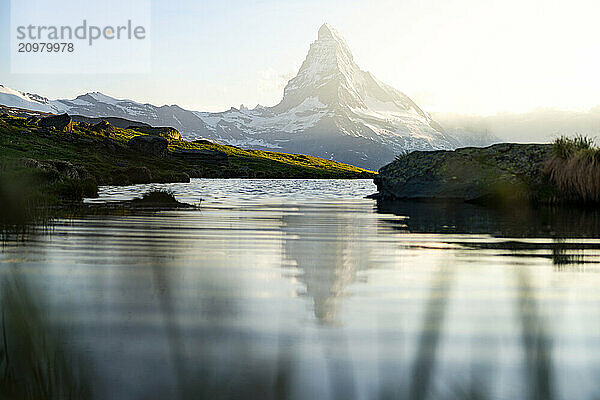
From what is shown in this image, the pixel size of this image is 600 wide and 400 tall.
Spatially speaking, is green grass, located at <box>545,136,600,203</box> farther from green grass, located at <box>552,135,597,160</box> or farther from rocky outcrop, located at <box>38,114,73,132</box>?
rocky outcrop, located at <box>38,114,73,132</box>

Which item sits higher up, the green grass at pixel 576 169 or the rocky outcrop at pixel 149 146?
the rocky outcrop at pixel 149 146

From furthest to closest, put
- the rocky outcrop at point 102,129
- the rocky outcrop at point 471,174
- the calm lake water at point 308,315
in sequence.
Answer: the rocky outcrop at point 102,129
the rocky outcrop at point 471,174
the calm lake water at point 308,315

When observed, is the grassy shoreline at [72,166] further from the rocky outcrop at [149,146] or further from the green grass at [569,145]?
the green grass at [569,145]

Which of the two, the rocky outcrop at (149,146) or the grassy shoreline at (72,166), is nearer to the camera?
the grassy shoreline at (72,166)

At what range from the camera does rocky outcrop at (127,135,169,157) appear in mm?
114125

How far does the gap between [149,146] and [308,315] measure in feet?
383

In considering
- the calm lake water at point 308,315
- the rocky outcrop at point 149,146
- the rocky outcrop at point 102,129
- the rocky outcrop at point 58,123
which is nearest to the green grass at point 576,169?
the calm lake water at point 308,315

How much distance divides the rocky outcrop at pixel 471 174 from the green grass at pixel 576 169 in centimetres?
82

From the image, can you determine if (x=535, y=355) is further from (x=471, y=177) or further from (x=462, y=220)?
(x=471, y=177)

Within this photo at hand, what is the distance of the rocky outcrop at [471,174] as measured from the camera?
19.5 m

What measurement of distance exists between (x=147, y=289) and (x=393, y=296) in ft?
6.65

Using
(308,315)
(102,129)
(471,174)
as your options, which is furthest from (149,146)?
(308,315)

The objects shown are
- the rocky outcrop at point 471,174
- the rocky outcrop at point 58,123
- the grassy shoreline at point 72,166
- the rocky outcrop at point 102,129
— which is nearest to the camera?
the grassy shoreline at point 72,166

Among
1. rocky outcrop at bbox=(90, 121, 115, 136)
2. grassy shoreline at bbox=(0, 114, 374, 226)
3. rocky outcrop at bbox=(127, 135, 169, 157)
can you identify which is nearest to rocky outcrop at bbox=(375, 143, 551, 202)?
grassy shoreline at bbox=(0, 114, 374, 226)
